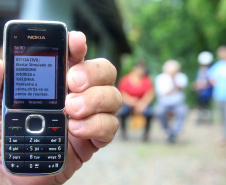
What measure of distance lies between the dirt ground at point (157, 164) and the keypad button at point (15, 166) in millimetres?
3261

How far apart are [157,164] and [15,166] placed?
443 cm

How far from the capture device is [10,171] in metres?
1.59

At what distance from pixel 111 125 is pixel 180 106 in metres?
6.19

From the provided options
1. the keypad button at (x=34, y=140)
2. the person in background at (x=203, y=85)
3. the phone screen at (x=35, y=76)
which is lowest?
the person in background at (x=203, y=85)

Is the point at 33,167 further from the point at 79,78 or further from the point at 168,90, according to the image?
the point at 168,90

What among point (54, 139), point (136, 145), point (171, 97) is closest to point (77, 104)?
point (54, 139)

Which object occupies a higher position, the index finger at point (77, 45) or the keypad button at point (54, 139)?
the index finger at point (77, 45)

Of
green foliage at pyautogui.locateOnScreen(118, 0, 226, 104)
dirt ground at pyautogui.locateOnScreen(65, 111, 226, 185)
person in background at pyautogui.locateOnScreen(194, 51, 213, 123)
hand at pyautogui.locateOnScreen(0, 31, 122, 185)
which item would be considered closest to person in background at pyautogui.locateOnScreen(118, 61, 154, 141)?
dirt ground at pyautogui.locateOnScreen(65, 111, 226, 185)

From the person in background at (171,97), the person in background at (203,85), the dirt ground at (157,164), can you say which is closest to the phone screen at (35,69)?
the dirt ground at (157,164)

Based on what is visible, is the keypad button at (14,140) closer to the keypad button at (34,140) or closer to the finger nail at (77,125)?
the keypad button at (34,140)

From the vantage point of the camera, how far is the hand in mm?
1565

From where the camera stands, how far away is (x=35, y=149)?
1626 mm

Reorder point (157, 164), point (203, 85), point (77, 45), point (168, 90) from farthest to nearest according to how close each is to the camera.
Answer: point (203, 85) → point (168, 90) → point (157, 164) → point (77, 45)

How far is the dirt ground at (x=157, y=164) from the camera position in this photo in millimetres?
5027
